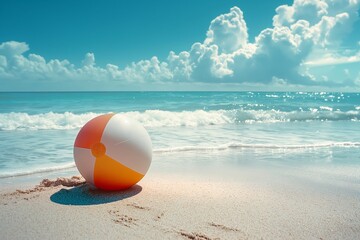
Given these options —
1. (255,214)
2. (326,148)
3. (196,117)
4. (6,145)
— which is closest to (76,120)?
(196,117)

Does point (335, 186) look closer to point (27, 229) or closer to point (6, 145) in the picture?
point (27, 229)

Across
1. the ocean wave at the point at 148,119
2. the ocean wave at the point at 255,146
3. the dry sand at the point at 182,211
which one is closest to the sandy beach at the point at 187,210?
the dry sand at the point at 182,211

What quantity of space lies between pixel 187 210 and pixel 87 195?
5.39ft

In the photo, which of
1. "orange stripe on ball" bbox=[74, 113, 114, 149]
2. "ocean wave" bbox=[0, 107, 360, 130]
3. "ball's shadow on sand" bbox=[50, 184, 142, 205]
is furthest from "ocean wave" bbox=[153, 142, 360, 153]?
"ocean wave" bbox=[0, 107, 360, 130]

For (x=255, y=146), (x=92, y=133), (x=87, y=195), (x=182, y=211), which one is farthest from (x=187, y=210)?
(x=255, y=146)

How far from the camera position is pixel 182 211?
15.7 feet

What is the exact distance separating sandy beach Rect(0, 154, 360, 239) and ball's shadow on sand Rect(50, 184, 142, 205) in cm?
1

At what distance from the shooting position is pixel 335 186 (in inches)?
251

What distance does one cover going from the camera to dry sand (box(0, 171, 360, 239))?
4.07 meters

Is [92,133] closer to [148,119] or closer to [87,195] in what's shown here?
[87,195]

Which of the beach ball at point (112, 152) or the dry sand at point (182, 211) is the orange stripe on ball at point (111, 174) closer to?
the beach ball at point (112, 152)

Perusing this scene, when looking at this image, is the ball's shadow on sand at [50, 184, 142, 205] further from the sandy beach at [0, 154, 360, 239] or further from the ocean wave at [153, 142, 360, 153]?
the ocean wave at [153, 142, 360, 153]

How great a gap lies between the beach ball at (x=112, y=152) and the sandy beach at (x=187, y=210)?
11.8 inches

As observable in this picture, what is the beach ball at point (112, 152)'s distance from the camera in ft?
17.0
